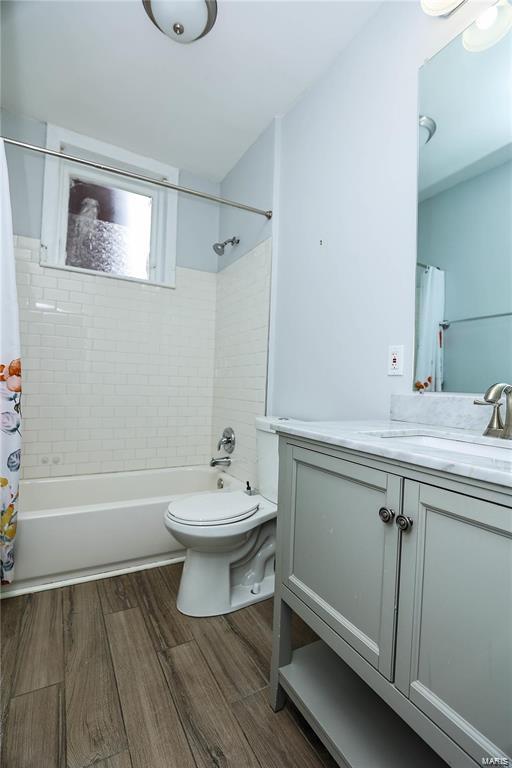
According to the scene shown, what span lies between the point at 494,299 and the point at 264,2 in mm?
1544

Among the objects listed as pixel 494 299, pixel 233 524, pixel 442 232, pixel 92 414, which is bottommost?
pixel 233 524

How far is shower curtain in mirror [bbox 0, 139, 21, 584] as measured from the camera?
162 cm

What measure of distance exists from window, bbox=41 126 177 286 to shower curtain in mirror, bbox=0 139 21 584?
0.67 meters

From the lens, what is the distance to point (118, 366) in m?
2.51

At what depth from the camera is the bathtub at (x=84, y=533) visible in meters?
1.73

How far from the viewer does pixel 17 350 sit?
166 cm

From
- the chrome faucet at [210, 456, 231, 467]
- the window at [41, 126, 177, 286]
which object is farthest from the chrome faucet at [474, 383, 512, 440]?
the window at [41, 126, 177, 286]

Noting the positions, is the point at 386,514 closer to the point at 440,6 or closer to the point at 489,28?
the point at 489,28

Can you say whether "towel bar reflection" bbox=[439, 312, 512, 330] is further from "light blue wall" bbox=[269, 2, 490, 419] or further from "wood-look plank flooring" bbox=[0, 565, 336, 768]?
"wood-look plank flooring" bbox=[0, 565, 336, 768]

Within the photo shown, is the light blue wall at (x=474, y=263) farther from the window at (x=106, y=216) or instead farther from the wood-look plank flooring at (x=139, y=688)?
the window at (x=106, y=216)

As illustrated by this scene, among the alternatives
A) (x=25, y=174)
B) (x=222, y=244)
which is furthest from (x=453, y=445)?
(x=25, y=174)

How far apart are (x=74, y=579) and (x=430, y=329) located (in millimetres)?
2037

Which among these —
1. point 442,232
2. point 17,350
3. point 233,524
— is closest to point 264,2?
point 442,232

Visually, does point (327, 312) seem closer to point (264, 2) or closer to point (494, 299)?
point (494, 299)
